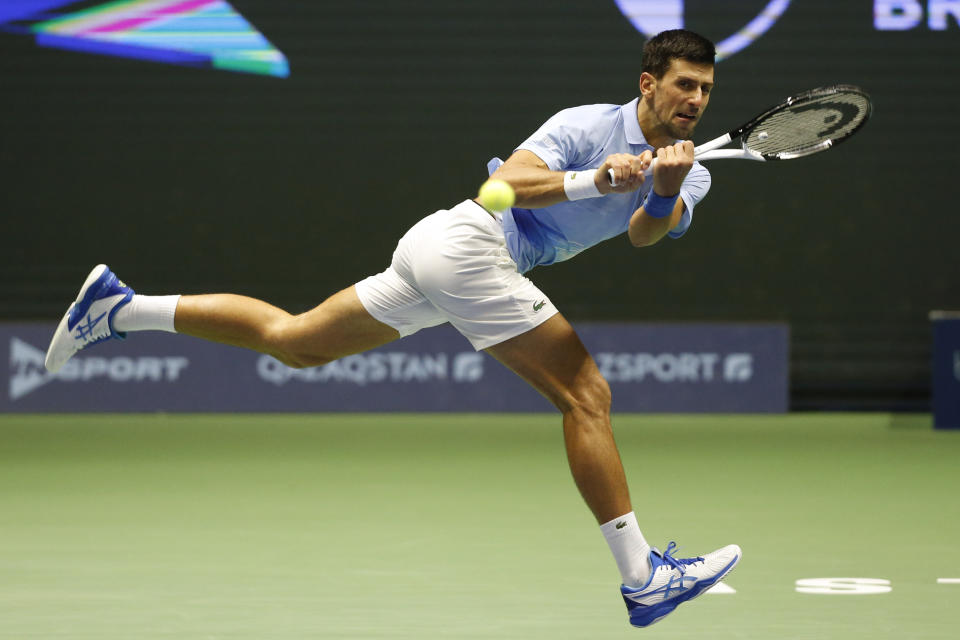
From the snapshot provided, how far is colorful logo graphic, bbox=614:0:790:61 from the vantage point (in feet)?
36.2

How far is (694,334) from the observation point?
10.5 metres

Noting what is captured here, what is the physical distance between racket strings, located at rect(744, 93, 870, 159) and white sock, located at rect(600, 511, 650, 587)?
4.25 ft

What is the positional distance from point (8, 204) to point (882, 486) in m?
7.15

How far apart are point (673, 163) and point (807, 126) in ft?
3.03

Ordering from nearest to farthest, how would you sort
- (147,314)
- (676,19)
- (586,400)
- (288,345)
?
(586,400) < (288,345) < (147,314) < (676,19)

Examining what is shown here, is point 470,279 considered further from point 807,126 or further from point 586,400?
point 807,126

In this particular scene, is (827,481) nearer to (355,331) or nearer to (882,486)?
(882,486)

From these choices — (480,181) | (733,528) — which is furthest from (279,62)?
(733,528)

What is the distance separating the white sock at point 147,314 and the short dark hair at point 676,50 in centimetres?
161

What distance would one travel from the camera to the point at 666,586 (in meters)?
3.86

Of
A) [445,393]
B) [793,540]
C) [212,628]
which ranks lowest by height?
[445,393]

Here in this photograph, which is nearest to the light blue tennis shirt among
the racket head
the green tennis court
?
the racket head

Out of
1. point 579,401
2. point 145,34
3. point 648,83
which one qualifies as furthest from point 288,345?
point 145,34

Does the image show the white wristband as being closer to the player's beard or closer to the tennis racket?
the player's beard
